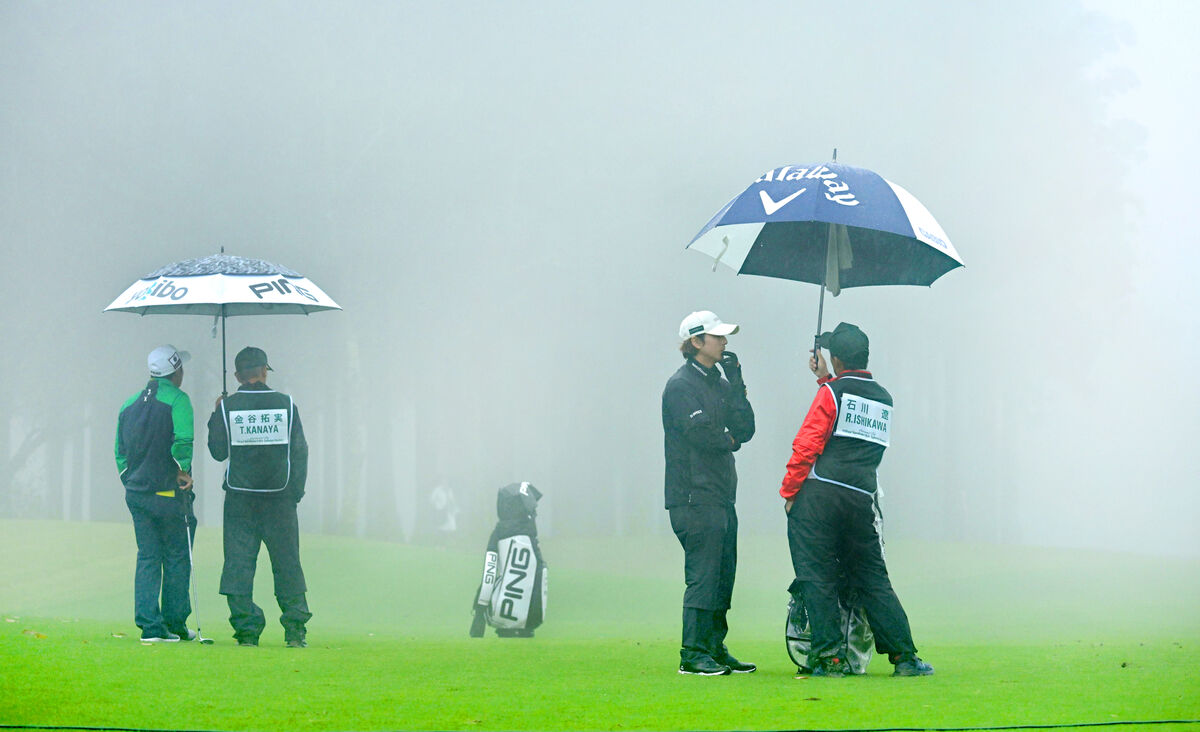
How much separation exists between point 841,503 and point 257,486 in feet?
10.3

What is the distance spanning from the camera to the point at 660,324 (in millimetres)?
12797

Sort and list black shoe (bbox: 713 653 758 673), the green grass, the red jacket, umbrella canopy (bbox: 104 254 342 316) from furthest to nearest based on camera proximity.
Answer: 1. umbrella canopy (bbox: 104 254 342 316)
2. black shoe (bbox: 713 653 758 673)
3. the red jacket
4. the green grass

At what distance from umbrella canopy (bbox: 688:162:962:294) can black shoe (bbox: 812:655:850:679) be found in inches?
67.4

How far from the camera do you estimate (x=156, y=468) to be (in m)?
6.65

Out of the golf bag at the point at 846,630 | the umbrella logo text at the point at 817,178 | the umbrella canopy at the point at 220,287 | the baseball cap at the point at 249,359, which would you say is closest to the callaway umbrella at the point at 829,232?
the umbrella logo text at the point at 817,178

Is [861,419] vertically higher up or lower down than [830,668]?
higher up

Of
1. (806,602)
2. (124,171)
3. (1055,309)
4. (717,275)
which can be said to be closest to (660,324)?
(717,275)

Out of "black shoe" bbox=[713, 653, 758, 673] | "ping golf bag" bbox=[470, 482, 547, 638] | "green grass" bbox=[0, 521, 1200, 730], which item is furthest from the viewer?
"ping golf bag" bbox=[470, 482, 547, 638]

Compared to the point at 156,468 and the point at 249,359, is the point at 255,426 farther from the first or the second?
the point at 156,468

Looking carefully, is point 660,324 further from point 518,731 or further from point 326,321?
point 518,731

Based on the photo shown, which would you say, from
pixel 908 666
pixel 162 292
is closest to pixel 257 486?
pixel 162 292

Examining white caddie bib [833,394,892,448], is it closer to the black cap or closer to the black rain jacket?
the black cap

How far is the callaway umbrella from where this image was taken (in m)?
5.36

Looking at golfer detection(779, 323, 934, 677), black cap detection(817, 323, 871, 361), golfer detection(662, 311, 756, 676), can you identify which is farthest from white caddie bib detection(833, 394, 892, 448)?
golfer detection(662, 311, 756, 676)
